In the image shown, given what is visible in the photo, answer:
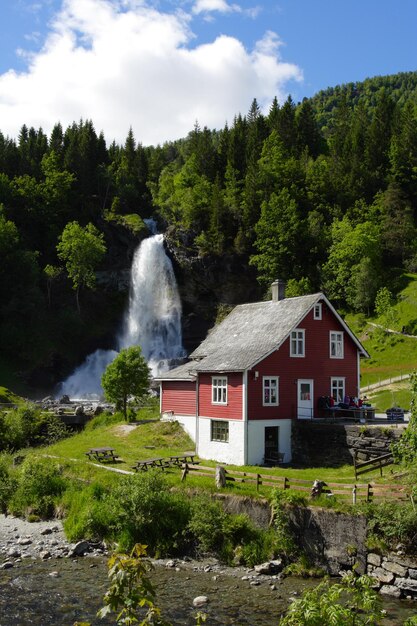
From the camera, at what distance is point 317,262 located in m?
71.4

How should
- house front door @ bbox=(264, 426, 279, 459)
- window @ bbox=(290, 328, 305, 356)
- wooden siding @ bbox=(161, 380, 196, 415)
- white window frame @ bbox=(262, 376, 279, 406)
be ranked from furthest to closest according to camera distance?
wooden siding @ bbox=(161, 380, 196, 415) < window @ bbox=(290, 328, 305, 356) < white window frame @ bbox=(262, 376, 279, 406) < house front door @ bbox=(264, 426, 279, 459)

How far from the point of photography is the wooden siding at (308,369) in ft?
98.8

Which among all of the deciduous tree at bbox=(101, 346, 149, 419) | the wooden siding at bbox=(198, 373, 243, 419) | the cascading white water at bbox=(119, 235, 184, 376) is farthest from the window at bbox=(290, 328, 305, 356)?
the cascading white water at bbox=(119, 235, 184, 376)

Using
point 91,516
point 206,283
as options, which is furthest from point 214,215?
point 91,516

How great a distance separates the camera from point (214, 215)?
7375cm

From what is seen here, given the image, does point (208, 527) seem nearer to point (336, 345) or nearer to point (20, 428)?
point (336, 345)

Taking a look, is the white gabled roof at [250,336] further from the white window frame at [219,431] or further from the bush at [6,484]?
the bush at [6,484]

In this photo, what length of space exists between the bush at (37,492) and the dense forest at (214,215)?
37.6m

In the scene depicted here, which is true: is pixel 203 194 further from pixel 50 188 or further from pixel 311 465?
pixel 311 465

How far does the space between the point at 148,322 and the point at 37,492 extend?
4081 cm

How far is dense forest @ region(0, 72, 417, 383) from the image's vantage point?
65812mm

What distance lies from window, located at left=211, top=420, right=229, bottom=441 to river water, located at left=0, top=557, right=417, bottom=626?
1093 centimetres

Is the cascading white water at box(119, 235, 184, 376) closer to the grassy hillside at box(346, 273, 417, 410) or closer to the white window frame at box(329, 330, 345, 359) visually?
the grassy hillside at box(346, 273, 417, 410)

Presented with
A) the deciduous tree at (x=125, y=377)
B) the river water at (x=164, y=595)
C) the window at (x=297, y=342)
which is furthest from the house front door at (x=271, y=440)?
the deciduous tree at (x=125, y=377)
